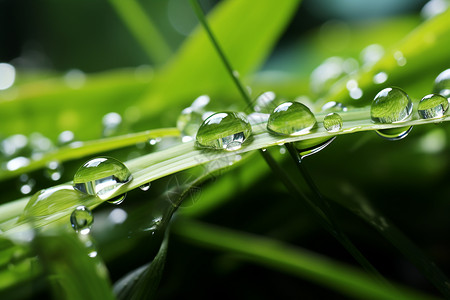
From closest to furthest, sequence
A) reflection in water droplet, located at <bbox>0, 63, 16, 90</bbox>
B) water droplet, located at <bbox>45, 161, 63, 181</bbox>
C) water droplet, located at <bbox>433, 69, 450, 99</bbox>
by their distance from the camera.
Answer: water droplet, located at <bbox>433, 69, 450, 99</bbox>
water droplet, located at <bbox>45, 161, 63, 181</bbox>
reflection in water droplet, located at <bbox>0, 63, 16, 90</bbox>

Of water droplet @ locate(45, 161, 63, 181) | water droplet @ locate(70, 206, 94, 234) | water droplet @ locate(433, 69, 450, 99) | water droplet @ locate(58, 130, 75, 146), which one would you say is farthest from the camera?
water droplet @ locate(58, 130, 75, 146)

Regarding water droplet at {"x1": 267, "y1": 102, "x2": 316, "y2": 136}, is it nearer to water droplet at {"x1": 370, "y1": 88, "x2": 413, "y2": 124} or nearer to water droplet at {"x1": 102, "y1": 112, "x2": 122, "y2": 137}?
water droplet at {"x1": 370, "y1": 88, "x2": 413, "y2": 124}

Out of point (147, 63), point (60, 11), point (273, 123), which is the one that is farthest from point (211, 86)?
point (60, 11)

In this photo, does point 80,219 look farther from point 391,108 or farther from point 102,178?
point 391,108

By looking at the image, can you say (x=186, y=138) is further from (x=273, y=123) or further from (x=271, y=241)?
(x=271, y=241)

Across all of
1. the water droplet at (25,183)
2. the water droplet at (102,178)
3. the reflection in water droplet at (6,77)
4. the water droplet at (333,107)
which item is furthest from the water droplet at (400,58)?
the reflection in water droplet at (6,77)

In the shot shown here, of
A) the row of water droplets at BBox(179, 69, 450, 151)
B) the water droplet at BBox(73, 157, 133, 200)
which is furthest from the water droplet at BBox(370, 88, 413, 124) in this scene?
the water droplet at BBox(73, 157, 133, 200)

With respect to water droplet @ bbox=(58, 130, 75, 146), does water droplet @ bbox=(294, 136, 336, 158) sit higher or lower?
lower

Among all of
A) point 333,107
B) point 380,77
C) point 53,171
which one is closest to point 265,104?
point 333,107
